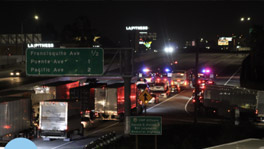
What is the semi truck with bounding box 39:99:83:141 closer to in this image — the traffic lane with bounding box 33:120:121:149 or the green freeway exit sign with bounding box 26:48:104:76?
the traffic lane with bounding box 33:120:121:149

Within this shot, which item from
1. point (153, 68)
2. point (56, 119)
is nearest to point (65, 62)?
point (56, 119)

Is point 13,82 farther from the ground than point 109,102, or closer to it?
farther from the ground

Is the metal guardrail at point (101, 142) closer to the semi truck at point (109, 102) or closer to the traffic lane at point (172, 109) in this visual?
the semi truck at point (109, 102)

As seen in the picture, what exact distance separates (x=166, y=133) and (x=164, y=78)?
3480 cm

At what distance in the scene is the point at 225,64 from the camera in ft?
337

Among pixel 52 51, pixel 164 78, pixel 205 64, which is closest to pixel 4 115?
pixel 52 51

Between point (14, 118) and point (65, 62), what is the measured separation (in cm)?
483

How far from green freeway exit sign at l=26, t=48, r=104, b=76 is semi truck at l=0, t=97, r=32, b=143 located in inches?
91.3

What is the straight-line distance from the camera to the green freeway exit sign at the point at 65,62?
24.5m

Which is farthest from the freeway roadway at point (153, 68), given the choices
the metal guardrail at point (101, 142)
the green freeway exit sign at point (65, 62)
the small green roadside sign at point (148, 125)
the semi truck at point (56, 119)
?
the small green roadside sign at point (148, 125)

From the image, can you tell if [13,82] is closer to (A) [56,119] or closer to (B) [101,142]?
(A) [56,119]

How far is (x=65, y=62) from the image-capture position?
80.4ft

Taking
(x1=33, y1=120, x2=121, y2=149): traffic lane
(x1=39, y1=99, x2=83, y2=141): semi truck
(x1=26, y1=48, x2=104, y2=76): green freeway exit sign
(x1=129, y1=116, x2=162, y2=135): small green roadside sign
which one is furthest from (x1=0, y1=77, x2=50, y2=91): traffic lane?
(x1=129, y1=116, x2=162, y2=135): small green roadside sign

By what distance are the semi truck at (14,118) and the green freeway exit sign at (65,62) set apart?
232cm
